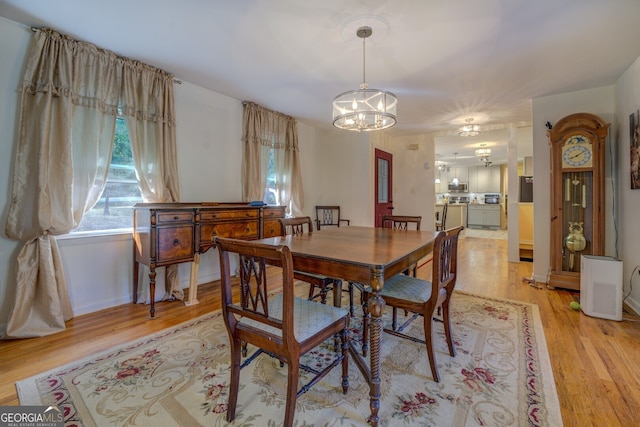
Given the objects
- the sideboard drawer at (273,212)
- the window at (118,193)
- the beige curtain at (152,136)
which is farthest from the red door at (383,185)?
the window at (118,193)

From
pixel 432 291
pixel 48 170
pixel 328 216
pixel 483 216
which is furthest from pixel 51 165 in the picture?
pixel 483 216

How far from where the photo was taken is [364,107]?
222cm

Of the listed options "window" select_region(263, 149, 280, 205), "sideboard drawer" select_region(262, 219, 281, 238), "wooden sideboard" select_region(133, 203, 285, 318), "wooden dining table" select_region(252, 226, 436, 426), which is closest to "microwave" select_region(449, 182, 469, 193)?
"window" select_region(263, 149, 280, 205)

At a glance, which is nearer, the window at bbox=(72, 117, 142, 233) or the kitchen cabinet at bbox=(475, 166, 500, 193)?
the window at bbox=(72, 117, 142, 233)

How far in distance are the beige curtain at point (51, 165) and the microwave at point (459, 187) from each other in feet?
35.4

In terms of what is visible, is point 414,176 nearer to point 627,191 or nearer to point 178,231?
point 627,191

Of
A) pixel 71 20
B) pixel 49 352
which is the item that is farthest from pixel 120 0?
pixel 49 352

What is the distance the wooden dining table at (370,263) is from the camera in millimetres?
1334

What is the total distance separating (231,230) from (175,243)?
596 millimetres

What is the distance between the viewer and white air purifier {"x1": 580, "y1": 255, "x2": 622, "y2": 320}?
8.02ft

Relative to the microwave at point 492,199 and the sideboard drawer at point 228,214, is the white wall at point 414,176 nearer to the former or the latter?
the sideboard drawer at point 228,214

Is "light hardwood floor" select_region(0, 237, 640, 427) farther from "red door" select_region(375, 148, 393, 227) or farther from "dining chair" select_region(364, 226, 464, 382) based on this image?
"red door" select_region(375, 148, 393, 227)

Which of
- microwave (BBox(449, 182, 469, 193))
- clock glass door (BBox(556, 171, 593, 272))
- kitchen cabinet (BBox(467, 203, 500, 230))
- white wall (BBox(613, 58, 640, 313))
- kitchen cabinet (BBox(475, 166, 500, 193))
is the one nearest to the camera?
white wall (BBox(613, 58, 640, 313))

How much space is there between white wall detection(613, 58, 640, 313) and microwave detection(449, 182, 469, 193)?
7757 mm
